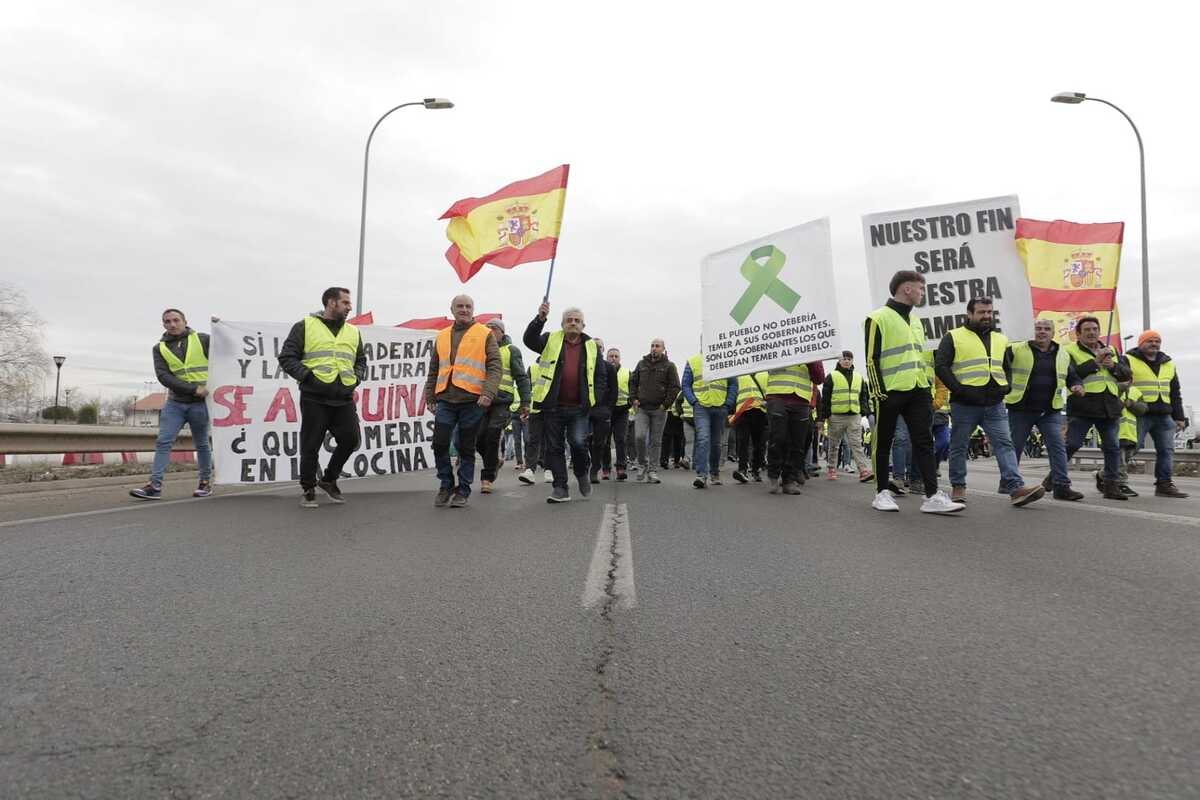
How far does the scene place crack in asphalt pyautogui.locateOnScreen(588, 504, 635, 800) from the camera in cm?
156

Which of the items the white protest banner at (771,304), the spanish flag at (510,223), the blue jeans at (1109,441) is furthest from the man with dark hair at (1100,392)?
the spanish flag at (510,223)

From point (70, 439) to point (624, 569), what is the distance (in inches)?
434

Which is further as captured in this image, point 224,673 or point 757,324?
point 757,324

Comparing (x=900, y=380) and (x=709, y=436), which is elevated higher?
(x=900, y=380)

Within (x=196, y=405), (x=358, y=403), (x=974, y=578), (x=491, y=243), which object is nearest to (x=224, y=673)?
(x=974, y=578)

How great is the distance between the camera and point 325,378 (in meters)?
6.85

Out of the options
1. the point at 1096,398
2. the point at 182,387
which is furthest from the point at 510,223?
the point at 1096,398

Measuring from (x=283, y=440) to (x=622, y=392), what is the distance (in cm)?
543

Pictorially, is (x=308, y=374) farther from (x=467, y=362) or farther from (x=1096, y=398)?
(x=1096, y=398)

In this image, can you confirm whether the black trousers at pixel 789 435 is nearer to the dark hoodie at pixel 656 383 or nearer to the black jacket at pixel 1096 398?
the dark hoodie at pixel 656 383

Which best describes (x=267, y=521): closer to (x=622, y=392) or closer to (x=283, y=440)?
(x=283, y=440)

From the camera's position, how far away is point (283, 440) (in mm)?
8500

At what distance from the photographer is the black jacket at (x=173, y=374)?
7.63 metres

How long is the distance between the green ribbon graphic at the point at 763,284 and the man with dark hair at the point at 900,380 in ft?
8.89
